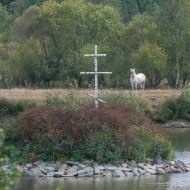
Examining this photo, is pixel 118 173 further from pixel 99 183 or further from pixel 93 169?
pixel 99 183

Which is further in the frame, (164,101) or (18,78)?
(18,78)

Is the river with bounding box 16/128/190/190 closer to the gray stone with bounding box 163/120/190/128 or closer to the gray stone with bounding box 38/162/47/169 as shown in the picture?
the gray stone with bounding box 38/162/47/169

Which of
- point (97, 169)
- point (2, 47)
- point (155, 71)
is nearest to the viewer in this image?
point (97, 169)

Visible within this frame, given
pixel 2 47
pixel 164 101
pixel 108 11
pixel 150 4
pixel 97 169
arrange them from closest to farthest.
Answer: pixel 97 169
pixel 164 101
pixel 108 11
pixel 2 47
pixel 150 4

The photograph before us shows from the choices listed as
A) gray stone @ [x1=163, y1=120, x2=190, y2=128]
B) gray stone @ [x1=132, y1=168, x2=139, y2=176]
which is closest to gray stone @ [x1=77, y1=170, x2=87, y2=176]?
gray stone @ [x1=132, y1=168, x2=139, y2=176]

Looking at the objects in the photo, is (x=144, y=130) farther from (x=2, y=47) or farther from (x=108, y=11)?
(x=2, y=47)

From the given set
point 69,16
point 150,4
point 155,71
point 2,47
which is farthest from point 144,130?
point 150,4

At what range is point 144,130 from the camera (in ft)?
102

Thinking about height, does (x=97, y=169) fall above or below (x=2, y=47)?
below

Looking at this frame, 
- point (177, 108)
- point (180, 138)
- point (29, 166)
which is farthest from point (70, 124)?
point (177, 108)

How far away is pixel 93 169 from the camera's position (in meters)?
28.5

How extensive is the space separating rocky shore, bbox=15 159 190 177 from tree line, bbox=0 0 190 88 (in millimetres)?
31783

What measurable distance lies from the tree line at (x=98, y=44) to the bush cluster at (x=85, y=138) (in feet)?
100

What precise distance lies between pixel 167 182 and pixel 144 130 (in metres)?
4.81
